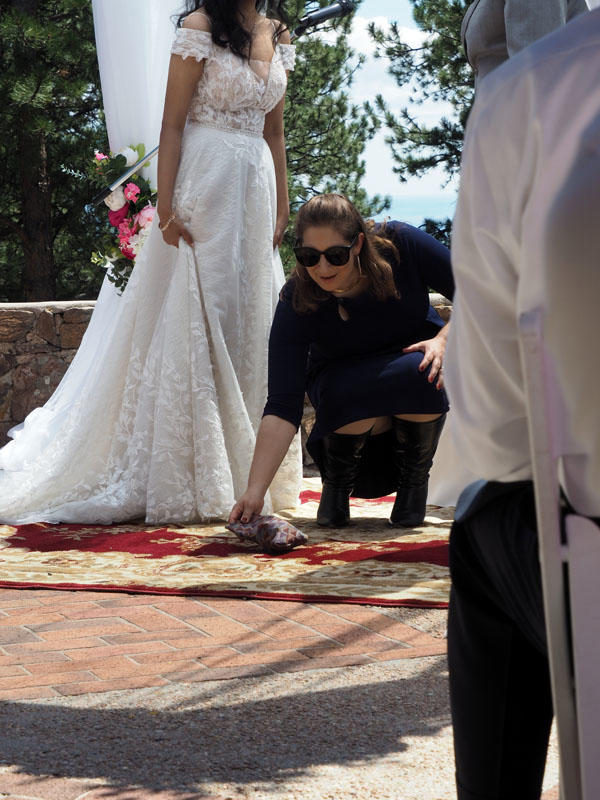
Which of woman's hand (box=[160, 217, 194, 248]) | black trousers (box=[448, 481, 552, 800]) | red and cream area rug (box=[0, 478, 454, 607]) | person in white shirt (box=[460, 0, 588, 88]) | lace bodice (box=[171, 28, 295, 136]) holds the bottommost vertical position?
red and cream area rug (box=[0, 478, 454, 607])

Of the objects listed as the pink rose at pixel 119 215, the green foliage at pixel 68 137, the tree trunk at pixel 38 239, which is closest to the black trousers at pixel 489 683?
the pink rose at pixel 119 215

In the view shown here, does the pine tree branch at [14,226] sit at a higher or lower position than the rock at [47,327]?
higher

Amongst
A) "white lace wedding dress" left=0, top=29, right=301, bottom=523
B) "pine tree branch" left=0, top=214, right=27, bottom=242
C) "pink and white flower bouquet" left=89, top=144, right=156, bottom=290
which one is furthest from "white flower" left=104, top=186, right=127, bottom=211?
"pine tree branch" left=0, top=214, right=27, bottom=242

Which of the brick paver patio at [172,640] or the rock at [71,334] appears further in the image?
the rock at [71,334]

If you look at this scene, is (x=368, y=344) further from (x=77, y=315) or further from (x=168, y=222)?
(x=77, y=315)

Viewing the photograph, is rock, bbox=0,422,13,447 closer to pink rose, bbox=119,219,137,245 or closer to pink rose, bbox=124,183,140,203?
pink rose, bbox=119,219,137,245

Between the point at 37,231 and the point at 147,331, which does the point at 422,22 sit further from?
the point at 147,331

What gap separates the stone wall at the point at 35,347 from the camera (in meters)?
6.06

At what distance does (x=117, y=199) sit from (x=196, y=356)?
0.88 meters

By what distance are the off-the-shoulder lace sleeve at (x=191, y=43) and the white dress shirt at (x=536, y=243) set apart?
3279 mm

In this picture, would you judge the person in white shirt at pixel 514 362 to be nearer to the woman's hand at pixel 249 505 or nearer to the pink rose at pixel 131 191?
the woman's hand at pixel 249 505

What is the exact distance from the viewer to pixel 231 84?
4.20m

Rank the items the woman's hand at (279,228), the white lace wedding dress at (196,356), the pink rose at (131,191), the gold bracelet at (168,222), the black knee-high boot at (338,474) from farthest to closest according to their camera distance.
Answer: the pink rose at (131,191) → the woman's hand at (279,228) → the gold bracelet at (168,222) → the white lace wedding dress at (196,356) → the black knee-high boot at (338,474)

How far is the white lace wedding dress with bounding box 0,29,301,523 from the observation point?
4.21 metres
